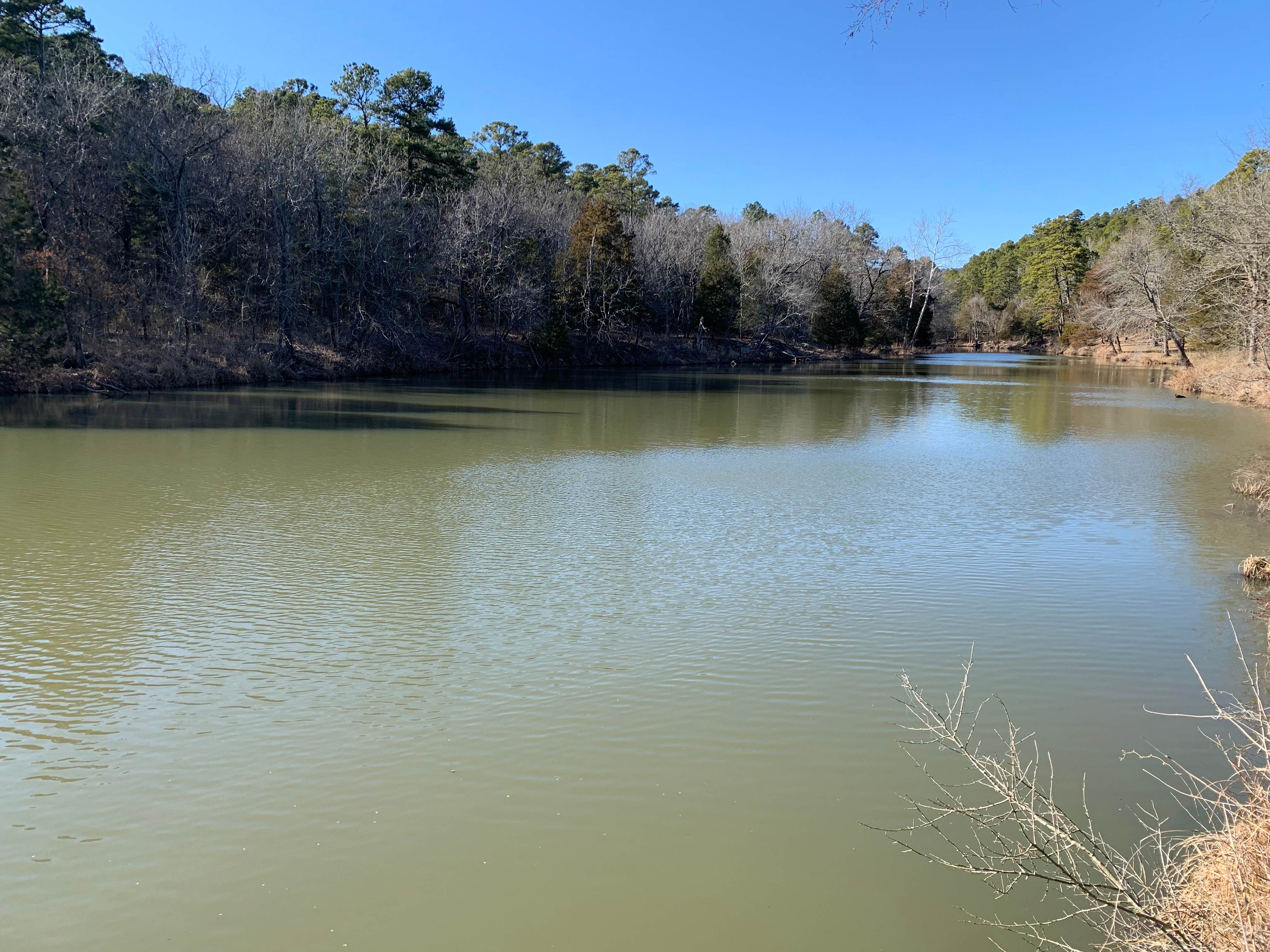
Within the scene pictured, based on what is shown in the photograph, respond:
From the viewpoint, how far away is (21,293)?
72.5ft

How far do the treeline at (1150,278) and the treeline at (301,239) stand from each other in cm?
2047

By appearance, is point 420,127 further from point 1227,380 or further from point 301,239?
point 1227,380

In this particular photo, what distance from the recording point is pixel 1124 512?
1344 cm

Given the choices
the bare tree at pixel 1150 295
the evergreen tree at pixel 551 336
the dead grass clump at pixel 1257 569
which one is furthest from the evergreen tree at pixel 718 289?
the dead grass clump at pixel 1257 569

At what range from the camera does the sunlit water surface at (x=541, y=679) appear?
4.18 m

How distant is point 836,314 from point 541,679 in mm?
61263

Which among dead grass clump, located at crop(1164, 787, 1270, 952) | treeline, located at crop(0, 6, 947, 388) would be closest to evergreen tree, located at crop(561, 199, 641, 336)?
treeline, located at crop(0, 6, 947, 388)

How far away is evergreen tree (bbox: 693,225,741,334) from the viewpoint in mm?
56000

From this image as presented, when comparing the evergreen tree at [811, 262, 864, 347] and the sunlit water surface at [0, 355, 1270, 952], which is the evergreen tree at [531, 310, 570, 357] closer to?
the evergreen tree at [811, 262, 864, 347]

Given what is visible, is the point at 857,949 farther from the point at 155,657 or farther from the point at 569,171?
the point at 569,171

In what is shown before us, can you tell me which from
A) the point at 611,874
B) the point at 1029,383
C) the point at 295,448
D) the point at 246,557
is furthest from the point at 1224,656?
the point at 1029,383

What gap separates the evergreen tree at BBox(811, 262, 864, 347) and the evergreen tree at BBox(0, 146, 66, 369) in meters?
48.9

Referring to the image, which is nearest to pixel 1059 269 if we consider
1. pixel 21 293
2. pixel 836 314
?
pixel 836 314

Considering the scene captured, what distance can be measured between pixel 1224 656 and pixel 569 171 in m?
70.7
